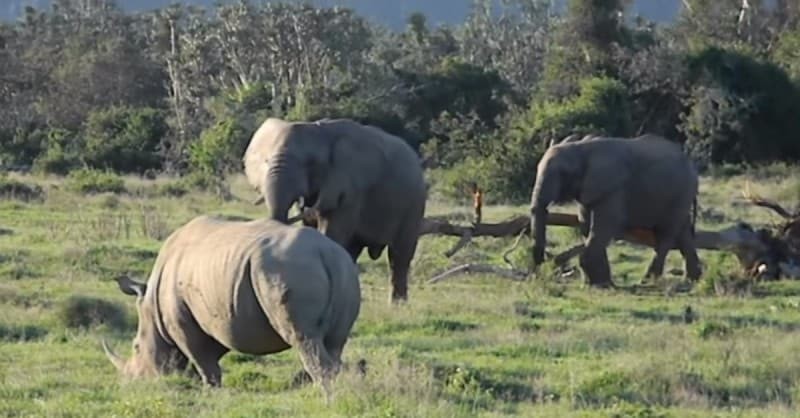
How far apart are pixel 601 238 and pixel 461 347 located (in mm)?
7357

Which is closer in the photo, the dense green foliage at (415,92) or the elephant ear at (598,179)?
the elephant ear at (598,179)

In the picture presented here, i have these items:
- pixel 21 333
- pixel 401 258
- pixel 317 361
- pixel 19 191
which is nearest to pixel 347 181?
pixel 401 258

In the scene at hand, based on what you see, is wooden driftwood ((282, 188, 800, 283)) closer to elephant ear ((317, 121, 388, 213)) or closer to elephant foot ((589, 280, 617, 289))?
elephant foot ((589, 280, 617, 289))

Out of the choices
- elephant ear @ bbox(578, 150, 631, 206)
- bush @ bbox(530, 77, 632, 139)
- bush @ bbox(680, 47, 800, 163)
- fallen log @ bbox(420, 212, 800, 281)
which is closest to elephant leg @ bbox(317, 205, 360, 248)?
fallen log @ bbox(420, 212, 800, 281)

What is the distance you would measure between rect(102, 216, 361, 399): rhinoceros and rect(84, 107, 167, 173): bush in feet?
119

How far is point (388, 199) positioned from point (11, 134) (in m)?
40.3

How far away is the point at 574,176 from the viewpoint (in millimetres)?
21484

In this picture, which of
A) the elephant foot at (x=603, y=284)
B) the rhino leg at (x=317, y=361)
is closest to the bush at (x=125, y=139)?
the elephant foot at (x=603, y=284)

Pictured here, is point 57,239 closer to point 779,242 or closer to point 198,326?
point 779,242

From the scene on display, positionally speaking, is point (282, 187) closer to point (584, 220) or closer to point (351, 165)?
point (351, 165)

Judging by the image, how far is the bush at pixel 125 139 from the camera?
48.2 m

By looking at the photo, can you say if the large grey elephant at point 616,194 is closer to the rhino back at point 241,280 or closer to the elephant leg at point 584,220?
the elephant leg at point 584,220

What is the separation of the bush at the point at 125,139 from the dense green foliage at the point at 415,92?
57 millimetres

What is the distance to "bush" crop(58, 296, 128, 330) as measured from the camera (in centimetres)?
1524
